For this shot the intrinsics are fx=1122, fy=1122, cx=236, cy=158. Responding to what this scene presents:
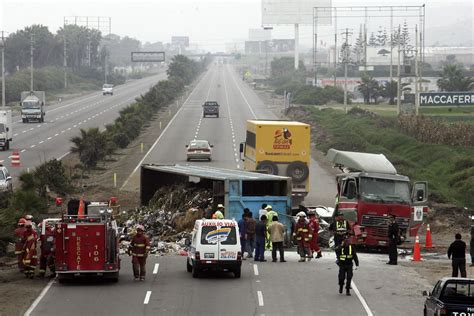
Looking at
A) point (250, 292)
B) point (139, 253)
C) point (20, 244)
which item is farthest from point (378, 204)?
point (20, 244)

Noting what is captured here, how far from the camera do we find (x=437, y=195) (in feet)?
153

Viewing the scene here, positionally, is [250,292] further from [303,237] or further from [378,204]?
[378,204]

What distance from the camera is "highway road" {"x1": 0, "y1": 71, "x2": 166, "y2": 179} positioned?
70.2 m

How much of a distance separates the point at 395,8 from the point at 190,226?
125 m

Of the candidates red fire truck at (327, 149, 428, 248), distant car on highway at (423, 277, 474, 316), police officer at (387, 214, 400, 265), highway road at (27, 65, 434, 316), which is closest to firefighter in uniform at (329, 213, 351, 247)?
highway road at (27, 65, 434, 316)

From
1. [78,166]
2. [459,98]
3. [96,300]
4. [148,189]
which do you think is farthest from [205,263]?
[459,98]

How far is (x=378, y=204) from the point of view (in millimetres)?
34031

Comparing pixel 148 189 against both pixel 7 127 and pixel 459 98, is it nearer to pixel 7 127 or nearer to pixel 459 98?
pixel 7 127

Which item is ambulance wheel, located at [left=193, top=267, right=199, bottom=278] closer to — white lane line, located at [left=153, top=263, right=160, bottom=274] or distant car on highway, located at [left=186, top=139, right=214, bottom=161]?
white lane line, located at [left=153, top=263, right=160, bottom=274]

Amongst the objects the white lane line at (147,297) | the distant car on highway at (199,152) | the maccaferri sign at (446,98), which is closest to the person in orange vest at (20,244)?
the white lane line at (147,297)

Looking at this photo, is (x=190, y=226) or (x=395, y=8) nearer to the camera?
(x=190, y=226)

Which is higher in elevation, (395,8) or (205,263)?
(395,8)

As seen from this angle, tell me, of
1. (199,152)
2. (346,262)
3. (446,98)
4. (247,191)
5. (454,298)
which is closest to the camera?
(454,298)

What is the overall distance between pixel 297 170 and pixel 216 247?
59.1ft
